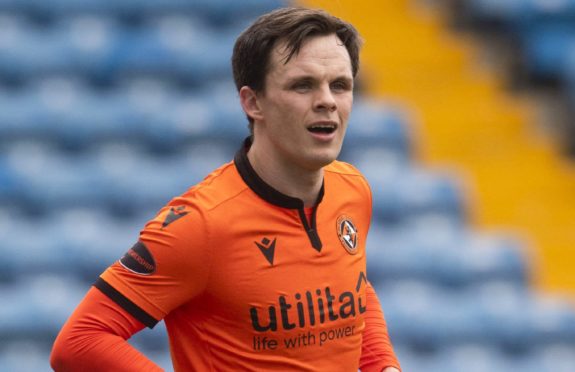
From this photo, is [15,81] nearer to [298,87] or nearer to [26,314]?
[26,314]

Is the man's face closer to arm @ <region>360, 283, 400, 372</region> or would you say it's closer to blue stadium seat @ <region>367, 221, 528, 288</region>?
arm @ <region>360, 283, 400, 372</region>

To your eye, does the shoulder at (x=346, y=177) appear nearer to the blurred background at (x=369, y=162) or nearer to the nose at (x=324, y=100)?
the nose at (x=324, y=100)

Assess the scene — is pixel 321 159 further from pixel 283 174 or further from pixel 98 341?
pixel 98 341

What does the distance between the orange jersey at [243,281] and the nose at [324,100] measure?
0.20 meters

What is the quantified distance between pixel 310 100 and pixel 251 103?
0.47ft

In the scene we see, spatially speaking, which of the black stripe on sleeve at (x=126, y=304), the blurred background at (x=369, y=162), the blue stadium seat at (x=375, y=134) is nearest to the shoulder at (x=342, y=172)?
the black stripe on sleeve at (x=126, y=304)

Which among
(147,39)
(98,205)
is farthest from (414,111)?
(98,205)

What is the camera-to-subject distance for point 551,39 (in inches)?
262

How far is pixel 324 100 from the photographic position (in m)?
2.33

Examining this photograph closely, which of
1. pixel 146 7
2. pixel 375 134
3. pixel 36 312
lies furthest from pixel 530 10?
pixel 36 312

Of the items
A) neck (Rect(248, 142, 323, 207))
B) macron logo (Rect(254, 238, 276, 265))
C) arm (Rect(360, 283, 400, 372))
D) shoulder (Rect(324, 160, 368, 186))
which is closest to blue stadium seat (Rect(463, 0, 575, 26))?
shoulder (Rect(324, 160, 368, 186))

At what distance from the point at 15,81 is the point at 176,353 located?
365 centimetres

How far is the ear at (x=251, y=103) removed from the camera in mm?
2424

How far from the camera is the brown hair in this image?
7.70ft
